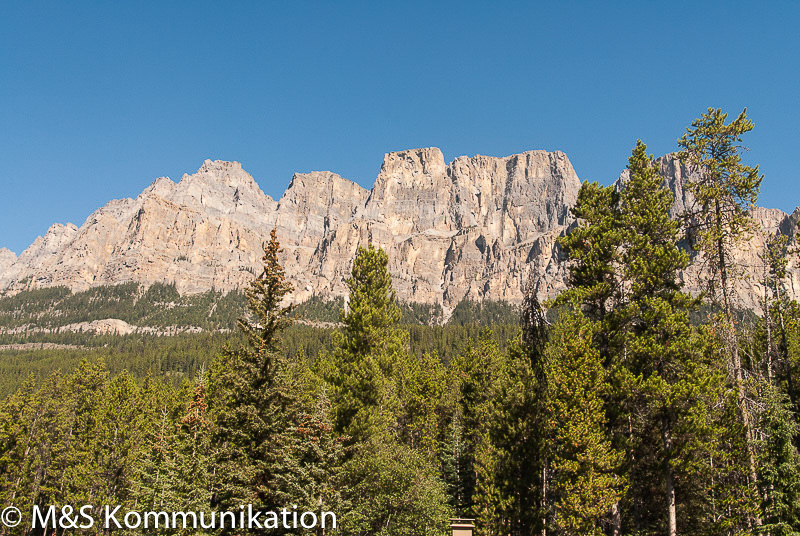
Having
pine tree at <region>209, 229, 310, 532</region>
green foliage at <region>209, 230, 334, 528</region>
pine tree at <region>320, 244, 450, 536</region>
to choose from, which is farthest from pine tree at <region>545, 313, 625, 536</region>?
pine tree at <region>209, 229, 310, 532</region>

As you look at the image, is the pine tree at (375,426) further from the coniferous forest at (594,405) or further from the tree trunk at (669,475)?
the tree trunk at (669,475)

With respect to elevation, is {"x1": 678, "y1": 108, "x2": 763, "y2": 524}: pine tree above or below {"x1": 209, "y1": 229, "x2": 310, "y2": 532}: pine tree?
above

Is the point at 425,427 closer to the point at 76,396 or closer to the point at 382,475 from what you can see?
the point at 382,475

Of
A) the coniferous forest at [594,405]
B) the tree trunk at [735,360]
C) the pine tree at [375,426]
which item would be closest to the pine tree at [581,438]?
the coniferous forest at [594,405]

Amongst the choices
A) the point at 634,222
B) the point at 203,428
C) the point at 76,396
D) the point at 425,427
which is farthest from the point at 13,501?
the point at 634,222

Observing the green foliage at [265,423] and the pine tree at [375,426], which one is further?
the pine tree at [375,426]

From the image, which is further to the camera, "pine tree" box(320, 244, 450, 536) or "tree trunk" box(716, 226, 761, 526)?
"pine tree" box(320, 244, 450, 536)

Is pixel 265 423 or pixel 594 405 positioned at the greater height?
pixel 594 405

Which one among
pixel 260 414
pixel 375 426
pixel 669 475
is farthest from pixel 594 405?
pixel 260 414

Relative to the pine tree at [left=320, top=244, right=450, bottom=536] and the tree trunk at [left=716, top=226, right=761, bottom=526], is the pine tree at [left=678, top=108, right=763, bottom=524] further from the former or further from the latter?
the pine tree at [left=320, top=244, right=450, bottom=536]

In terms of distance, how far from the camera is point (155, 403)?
49188 millimetres

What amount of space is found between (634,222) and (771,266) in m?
6.10

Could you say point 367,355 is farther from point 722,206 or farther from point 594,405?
point 722,206

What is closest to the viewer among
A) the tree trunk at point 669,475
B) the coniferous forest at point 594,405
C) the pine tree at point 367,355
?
the tree trunk at point 669,475
